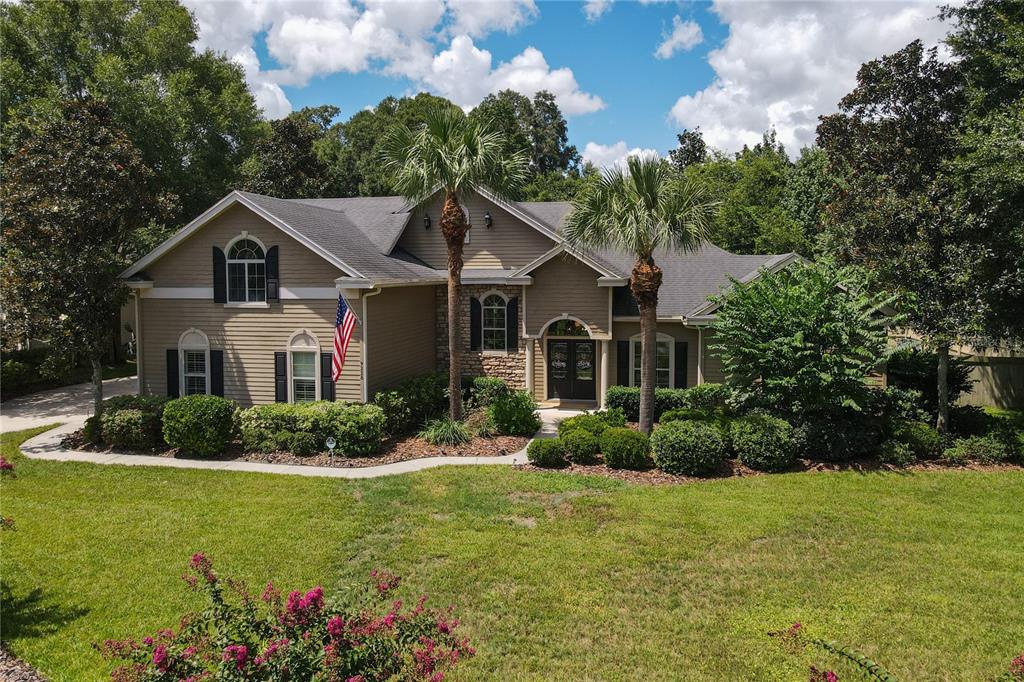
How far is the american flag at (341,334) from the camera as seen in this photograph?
15.9 meters

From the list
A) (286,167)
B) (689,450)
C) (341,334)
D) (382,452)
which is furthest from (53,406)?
(689,450)

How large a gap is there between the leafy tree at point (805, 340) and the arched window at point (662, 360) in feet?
14.2

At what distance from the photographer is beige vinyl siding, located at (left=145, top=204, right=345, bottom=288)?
17531 mm

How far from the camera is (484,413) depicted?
18.0 meters

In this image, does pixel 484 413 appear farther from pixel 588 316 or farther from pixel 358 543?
pixel 358 543

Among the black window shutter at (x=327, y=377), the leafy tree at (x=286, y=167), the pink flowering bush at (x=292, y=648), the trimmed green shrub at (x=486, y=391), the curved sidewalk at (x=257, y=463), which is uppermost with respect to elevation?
the leafy tree at (x=286, y=167)

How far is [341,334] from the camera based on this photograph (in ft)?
52.7

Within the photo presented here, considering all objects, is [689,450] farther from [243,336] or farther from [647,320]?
[243,336]

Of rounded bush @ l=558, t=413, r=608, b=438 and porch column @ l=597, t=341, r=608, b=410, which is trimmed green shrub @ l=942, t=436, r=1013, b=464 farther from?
porch column @ l=597, t=341, r=608, b=410

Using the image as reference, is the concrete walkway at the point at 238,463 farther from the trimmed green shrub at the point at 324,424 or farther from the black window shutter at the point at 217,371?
the black window shutter at the point at 217,371

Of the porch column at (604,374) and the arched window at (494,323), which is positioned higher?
the arched window at (494,323)

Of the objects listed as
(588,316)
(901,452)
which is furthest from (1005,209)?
(588,316)

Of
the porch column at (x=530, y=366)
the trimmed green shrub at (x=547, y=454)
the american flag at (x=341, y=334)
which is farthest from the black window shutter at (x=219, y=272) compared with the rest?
the trimmed green shrub at (x=547, y=454)

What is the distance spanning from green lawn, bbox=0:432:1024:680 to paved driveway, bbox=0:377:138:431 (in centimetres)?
693
